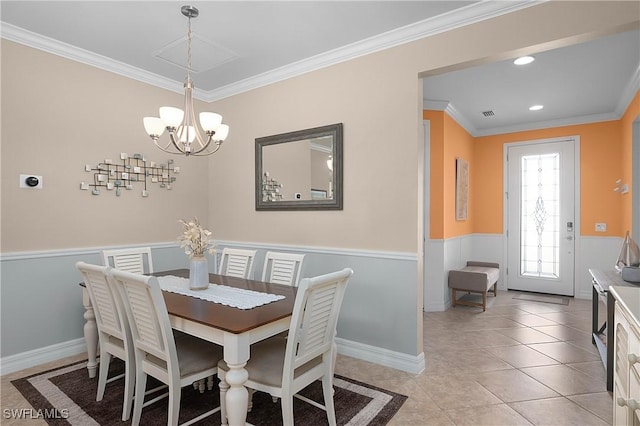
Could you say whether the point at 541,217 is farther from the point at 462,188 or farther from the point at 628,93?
the point at 628,93

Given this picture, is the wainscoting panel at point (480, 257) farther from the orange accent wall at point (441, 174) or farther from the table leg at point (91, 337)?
the table leg at point (91, 337)

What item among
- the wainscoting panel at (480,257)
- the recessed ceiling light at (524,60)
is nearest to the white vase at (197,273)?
the wainscoting panel at (480,257)

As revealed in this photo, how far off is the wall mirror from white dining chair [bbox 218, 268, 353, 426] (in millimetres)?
1504

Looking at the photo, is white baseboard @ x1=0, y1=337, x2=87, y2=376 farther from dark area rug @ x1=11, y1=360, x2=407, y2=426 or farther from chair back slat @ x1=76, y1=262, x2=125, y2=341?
chair back slat @ x1=76, y1=262, x2=125, y2=341

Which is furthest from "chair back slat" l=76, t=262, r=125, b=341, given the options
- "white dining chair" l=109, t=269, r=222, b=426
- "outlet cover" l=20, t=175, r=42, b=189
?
"outlet cover" l=20, t=175, r=42, b=189

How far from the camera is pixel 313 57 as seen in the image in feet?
11.1

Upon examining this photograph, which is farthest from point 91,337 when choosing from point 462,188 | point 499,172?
point 499,172

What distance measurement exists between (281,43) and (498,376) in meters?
3.25

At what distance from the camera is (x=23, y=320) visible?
297cm

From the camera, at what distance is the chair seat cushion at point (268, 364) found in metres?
1.84

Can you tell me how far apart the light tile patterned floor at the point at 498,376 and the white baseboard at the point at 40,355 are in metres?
0.08

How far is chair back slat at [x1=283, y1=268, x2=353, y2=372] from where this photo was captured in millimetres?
1725

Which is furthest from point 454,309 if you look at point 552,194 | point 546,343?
point 552,194

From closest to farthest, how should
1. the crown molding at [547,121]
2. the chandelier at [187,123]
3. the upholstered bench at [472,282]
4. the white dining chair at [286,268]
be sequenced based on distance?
1. the chandelier at [187,123]
2. the white dining chair at [286,268]
3. the crown molding at [547,121]
4. the upholstered bench at [472,282]
